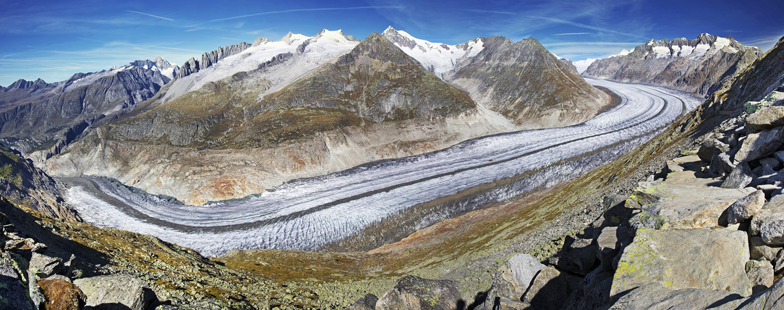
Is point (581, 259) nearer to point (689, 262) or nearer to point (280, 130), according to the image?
point (689, 262)

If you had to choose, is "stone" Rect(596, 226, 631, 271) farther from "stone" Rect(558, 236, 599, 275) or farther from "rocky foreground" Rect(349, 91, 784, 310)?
"stone" Rect(558, 236, 599, 275)

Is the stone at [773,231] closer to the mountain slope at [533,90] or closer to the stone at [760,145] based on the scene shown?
the stone at [760,145]

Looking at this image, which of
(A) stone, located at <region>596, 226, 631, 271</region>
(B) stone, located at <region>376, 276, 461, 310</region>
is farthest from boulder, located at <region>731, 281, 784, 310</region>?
(B) stone, located at <region>376, 276, 461, 310</region>

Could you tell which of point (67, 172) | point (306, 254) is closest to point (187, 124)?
point (67, 172)

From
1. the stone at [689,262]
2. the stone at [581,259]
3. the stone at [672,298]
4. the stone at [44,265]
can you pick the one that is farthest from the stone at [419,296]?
the stone at [44,265]

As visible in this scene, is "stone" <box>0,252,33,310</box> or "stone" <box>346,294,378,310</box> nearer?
"stone" <box>0,252,33,310</box>

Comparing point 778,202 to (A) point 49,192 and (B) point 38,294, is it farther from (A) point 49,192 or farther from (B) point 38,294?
(A) point 49,192
